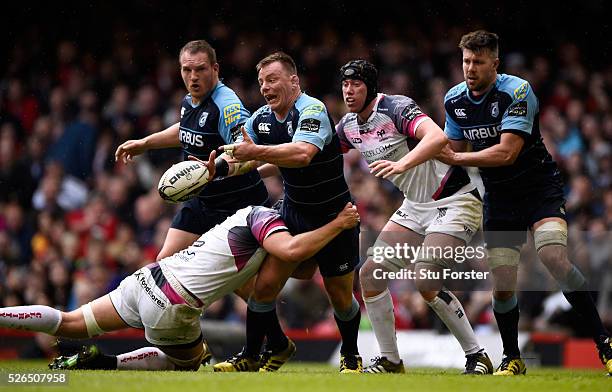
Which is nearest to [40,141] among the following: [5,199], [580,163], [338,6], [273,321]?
[5,199]

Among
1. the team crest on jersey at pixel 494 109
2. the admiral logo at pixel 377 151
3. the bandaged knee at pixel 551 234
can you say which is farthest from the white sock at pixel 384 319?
the team crest on jersey at pixel 494 109

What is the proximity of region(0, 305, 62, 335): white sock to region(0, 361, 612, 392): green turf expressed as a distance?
0.37m

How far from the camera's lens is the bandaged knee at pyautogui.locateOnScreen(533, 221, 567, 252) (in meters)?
7.80

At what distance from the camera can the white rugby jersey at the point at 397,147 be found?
8.05 m

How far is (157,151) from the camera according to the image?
15.4m

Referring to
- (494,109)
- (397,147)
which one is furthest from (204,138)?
(494,109)

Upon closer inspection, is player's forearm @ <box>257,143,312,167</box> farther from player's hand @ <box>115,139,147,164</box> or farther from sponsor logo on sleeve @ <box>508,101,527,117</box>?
player's hand @ <box>115,139,147,164</box>

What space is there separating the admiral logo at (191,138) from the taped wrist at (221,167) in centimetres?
84

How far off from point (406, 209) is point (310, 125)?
4.13ft

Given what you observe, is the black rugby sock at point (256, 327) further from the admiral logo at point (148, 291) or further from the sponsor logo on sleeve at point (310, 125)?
the sponsor logo on sleeve at point (310, 125)

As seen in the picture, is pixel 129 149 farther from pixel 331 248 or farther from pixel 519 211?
pixel 519 211

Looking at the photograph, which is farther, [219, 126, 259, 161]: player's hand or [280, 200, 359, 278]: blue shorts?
[280, 200, 359, 278]: blue shorts

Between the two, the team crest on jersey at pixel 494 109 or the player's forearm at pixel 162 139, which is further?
the player's forearm at pixel 162 139

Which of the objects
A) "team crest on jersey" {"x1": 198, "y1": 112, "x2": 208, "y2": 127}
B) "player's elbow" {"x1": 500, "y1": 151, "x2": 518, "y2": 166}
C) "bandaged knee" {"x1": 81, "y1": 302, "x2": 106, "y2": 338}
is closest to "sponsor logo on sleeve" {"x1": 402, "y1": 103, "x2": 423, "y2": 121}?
"player's elbow" {"x1": 500, "y1": 151, "x2": 518, "y2": 166}
